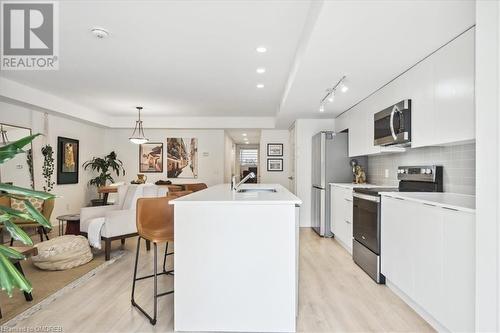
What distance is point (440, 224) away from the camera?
1985mm

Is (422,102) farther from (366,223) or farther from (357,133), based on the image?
(357,133)

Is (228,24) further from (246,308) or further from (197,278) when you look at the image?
(246,308)

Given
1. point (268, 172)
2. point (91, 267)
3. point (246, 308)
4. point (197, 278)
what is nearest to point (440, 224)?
point (246, 308)

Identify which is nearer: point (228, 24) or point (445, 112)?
point (445, 112)

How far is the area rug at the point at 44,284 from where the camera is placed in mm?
2371

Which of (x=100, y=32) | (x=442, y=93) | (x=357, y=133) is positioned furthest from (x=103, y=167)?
(x=442, y=93)

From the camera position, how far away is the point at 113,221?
3.81 meters

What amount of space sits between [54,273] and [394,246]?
3.50 meters

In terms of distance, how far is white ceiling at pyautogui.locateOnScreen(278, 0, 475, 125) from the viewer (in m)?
1.94

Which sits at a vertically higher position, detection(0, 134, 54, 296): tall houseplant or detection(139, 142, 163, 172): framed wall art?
detection(139, 142, 163, 172): framed wall art

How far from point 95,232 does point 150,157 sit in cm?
408

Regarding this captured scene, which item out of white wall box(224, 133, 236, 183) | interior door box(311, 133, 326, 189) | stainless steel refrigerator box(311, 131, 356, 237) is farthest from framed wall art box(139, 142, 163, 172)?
stainless steel refrigerator box(311, 131, 356, 237)

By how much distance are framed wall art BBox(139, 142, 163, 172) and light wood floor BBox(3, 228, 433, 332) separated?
450cm

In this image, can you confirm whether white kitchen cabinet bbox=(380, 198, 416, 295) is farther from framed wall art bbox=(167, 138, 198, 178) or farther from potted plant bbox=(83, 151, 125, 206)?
potted plant bbox=(83, 151, 125, 206)
